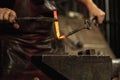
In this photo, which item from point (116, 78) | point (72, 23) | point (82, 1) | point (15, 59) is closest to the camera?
point (15, 59)

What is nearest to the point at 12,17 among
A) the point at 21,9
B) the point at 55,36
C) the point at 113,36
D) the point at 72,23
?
the point at 21,9

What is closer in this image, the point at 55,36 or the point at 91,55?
the point at 91,55

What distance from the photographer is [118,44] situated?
16.7ft

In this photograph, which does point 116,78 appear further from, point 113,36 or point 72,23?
point 113,36

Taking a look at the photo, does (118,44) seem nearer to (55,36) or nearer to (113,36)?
(113,36)

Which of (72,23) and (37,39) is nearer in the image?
(37,39)

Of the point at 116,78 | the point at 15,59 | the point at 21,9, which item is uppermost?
the point at 21,9

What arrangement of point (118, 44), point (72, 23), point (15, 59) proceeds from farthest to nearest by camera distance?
point (118, 44), point (72, 23), point (15, 59)

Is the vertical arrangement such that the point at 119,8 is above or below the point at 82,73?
above

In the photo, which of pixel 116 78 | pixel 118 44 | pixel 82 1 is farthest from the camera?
pixel 118 44

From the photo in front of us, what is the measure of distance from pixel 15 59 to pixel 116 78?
70 centimetres

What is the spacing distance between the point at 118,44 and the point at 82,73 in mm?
3385

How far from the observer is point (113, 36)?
5117mm

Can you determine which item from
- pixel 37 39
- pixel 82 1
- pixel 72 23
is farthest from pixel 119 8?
pixel 37 39
